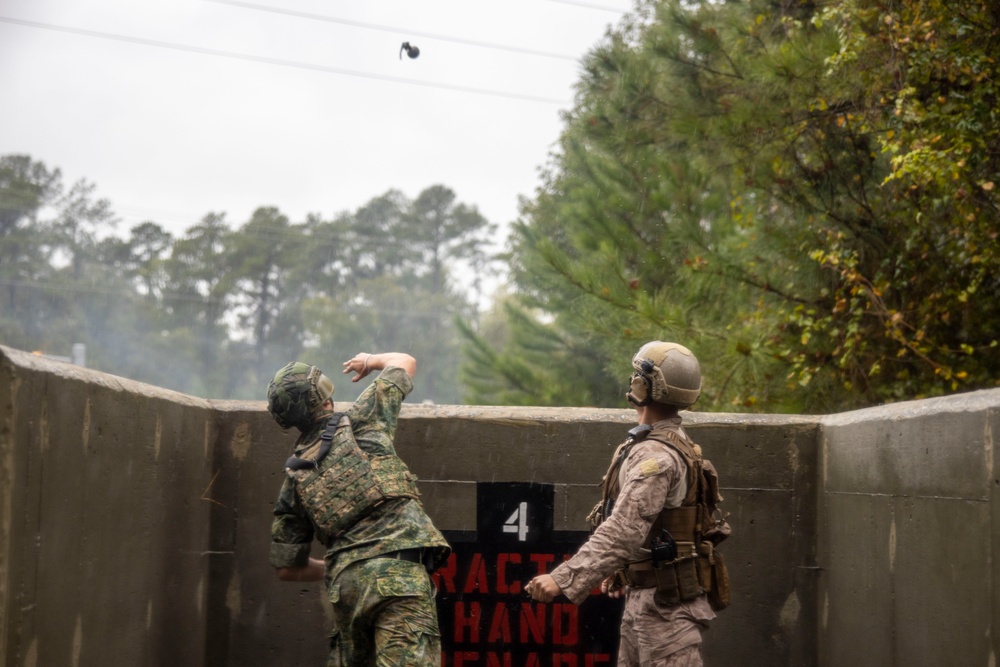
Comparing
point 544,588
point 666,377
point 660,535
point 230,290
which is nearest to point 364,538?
point 544,588

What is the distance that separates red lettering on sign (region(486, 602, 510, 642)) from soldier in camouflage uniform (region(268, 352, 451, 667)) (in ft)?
4.09

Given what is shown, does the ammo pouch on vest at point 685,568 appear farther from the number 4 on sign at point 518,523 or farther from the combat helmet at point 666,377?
the number 4 on sign at point 518,523

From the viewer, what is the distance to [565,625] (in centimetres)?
540

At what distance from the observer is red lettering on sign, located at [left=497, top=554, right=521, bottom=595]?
5430 mm

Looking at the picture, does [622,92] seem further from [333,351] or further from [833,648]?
[333,351]

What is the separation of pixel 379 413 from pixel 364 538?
545 millimetres

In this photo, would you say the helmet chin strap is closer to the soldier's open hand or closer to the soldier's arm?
the soldier's open hand

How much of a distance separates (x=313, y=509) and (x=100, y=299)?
37.7 metres

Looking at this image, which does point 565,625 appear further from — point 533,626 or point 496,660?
point 496,660

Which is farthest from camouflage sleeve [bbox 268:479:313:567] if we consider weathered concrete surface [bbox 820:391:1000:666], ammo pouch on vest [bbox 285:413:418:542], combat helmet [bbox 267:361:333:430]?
weathered concrete surface [bbox 820:391:1000:666]

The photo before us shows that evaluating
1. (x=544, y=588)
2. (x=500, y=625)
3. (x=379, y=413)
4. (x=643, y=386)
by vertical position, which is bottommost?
(x=500, y=625)

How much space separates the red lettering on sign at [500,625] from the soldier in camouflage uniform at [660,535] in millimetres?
1391

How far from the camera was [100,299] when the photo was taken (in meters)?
39.2

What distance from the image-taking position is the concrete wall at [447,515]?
350 centimetres
